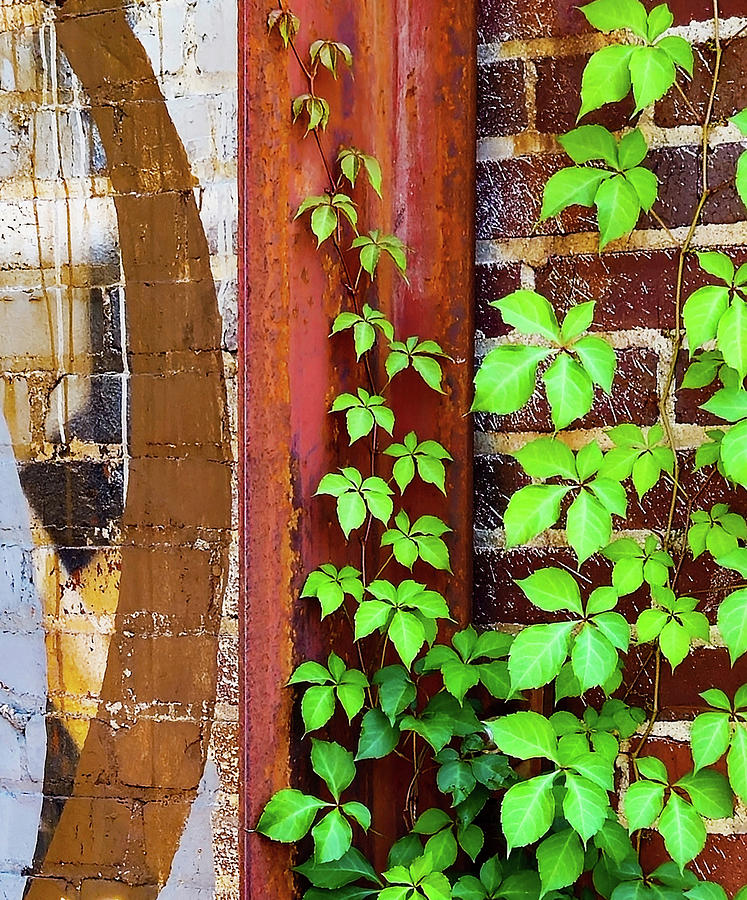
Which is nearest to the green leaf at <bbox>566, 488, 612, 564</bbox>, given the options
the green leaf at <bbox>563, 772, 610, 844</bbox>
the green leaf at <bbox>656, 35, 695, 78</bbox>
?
the green leaf at <bbox>563, 772, 610, 844</bbox>

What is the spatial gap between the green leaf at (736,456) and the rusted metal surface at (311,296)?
35 centimetres

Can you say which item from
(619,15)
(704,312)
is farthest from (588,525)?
(619,15)

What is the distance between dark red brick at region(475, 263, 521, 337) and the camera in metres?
1.21

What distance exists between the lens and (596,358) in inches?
36.7

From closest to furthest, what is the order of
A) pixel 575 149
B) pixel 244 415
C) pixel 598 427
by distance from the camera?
pixel 244 415, pixel 575 149, pixel 598 427

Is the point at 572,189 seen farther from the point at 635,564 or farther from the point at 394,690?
the point at 394,690

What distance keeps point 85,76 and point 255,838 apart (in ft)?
3.07

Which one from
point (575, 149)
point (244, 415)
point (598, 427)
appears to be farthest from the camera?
→ point (598, 427)

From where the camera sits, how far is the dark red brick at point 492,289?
1.21 metres

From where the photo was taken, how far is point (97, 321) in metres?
1.19

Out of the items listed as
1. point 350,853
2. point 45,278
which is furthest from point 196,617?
point 45,278

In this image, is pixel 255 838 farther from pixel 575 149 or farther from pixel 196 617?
pixel 575 149

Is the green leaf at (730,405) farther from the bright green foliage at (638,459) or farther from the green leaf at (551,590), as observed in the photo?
the green leaf at (551,590)

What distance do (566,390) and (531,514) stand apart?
5.2 inches
